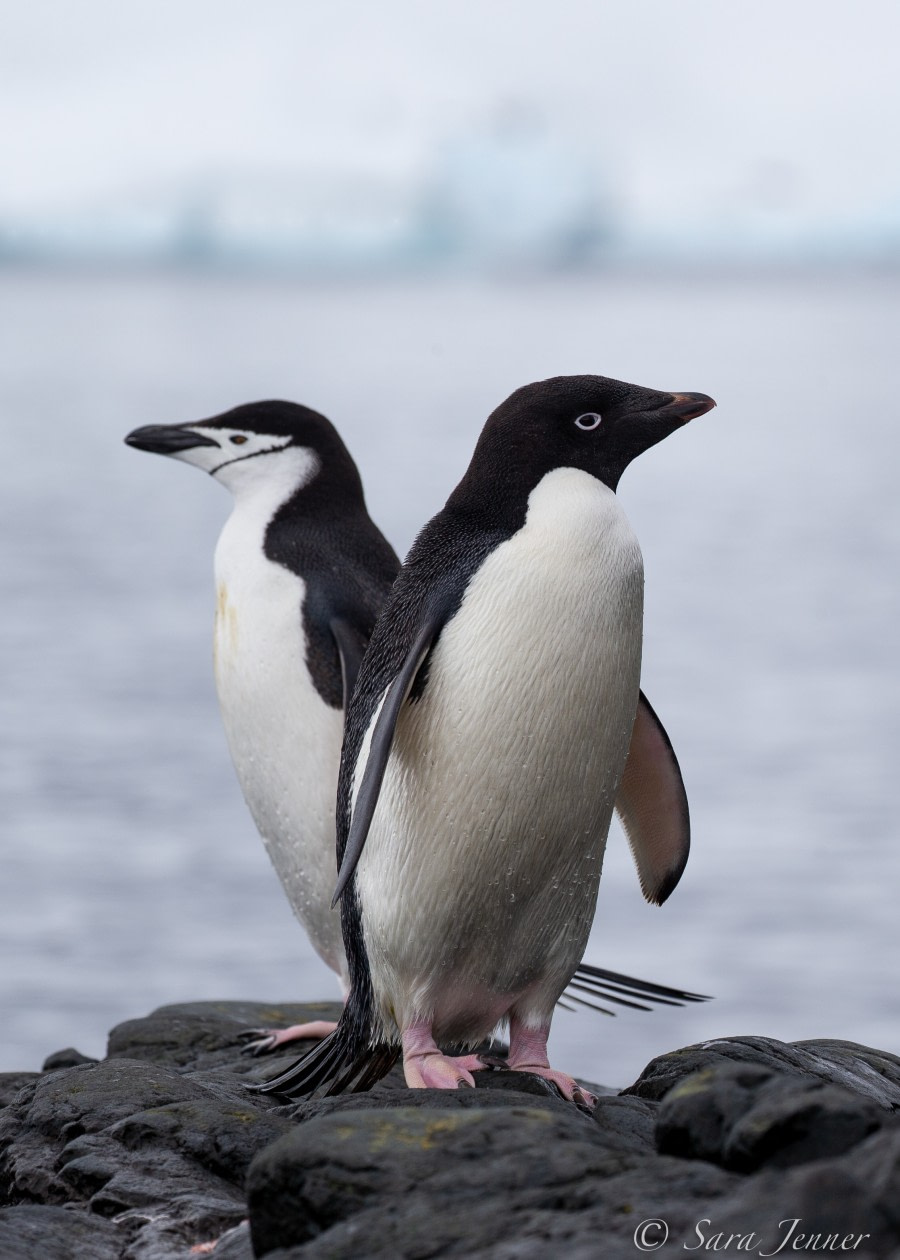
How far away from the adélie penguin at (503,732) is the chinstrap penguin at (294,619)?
3.79 ft

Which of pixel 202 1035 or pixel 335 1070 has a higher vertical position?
pixel 202 1035

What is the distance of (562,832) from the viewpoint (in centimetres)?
342

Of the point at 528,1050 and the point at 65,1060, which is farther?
the point at 65,1060

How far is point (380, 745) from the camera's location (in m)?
3.27

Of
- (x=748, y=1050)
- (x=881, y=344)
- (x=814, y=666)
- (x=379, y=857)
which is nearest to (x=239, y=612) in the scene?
(x=379, y=857)

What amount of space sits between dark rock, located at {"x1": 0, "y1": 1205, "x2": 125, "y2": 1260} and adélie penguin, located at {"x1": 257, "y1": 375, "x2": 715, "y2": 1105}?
0.67 m

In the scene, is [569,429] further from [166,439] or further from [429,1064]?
[166,439]

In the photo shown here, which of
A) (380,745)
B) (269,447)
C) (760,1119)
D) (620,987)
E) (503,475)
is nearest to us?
(760,1119)

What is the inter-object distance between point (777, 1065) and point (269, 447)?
2.36 m

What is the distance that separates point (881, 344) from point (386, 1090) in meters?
90.1

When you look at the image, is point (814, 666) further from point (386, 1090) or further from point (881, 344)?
point (881, 344)

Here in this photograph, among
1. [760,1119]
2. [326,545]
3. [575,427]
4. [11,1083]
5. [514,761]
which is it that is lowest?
[760,1119]

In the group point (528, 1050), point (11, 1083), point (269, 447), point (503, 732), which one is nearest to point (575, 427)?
point (503, 732)

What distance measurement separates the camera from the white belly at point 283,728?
480cm
